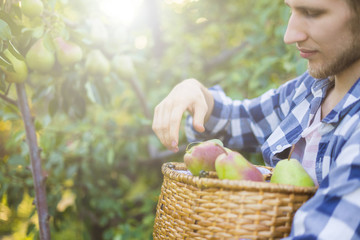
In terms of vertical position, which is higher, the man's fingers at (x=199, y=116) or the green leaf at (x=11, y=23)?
the green leaf at (x=11, y=23)

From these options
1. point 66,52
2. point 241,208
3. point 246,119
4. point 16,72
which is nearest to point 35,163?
point 16,72

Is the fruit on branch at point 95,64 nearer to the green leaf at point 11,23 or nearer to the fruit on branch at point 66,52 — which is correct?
the fruit on branch at point 66,52

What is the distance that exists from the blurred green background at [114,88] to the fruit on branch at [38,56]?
0.10 feet

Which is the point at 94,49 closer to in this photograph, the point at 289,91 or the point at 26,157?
the point at 26,157

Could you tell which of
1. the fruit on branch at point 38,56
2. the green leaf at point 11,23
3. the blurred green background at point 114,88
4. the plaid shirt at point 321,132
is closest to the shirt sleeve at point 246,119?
the plaid shirt at point 321,132

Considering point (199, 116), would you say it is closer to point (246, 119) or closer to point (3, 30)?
point (246, 119)

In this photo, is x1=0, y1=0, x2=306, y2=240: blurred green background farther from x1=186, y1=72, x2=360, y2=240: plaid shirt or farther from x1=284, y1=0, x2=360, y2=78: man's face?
x1=284, y1=0, x2=360, y2=78: man's face

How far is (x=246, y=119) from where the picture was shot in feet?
4.29

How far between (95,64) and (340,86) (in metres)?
0.85

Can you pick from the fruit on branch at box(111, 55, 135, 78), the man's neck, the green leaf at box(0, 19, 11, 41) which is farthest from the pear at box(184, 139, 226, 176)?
the fruit on branch at box(111, 55, 135, 78)

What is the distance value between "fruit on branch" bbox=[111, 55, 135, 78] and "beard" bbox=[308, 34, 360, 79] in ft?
2.79

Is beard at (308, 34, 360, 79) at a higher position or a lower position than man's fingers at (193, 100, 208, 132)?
higher

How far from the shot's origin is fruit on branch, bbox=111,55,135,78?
1.48 metres

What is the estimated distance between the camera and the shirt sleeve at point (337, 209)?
0.61 m
